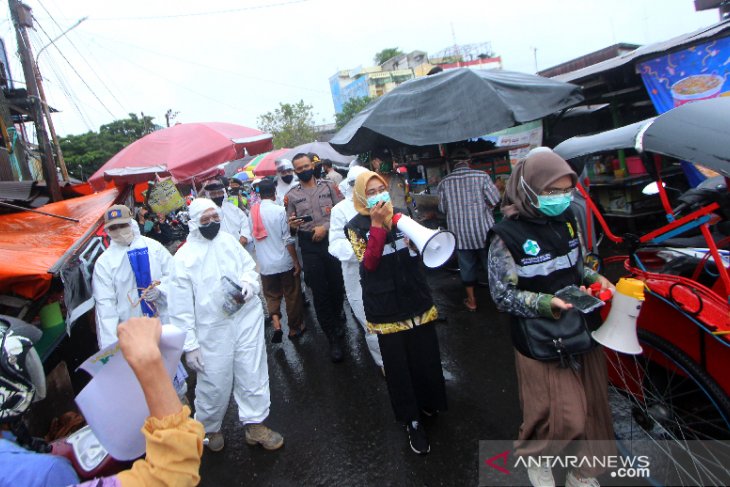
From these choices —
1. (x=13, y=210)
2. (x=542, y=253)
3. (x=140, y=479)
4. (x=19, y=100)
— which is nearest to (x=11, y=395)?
(x=140, y=479)

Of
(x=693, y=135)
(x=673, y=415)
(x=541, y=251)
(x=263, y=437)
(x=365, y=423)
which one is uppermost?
(x=693, y=135)

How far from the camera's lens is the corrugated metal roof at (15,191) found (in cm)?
353

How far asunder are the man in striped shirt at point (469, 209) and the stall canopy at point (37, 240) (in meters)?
3.59

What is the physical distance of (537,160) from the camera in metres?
2.06

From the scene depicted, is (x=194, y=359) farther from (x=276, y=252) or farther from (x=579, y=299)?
(x=579, y=299)

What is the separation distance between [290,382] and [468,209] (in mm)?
2725

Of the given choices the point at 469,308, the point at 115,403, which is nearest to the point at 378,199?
the point at 115,403

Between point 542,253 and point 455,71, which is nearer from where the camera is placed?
point 542,253

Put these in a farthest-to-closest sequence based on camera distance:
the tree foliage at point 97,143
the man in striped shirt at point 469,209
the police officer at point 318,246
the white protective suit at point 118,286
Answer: the tree foliage at point 97,143, the man in striped shirt at point 469,209, the police officer at point 318,246, the white protective suit at point 118,286

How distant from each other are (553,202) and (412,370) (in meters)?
1.50

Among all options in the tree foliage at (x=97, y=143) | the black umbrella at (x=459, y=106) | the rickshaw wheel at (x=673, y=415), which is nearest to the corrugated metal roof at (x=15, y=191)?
the black umbrella at (x=459, y=106)

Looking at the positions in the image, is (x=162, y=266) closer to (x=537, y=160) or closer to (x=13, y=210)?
(x=13, y=210)

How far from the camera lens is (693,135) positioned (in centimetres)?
183

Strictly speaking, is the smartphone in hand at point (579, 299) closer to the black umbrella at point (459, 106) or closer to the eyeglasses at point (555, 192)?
the eyeglasses at point (555, 192)
